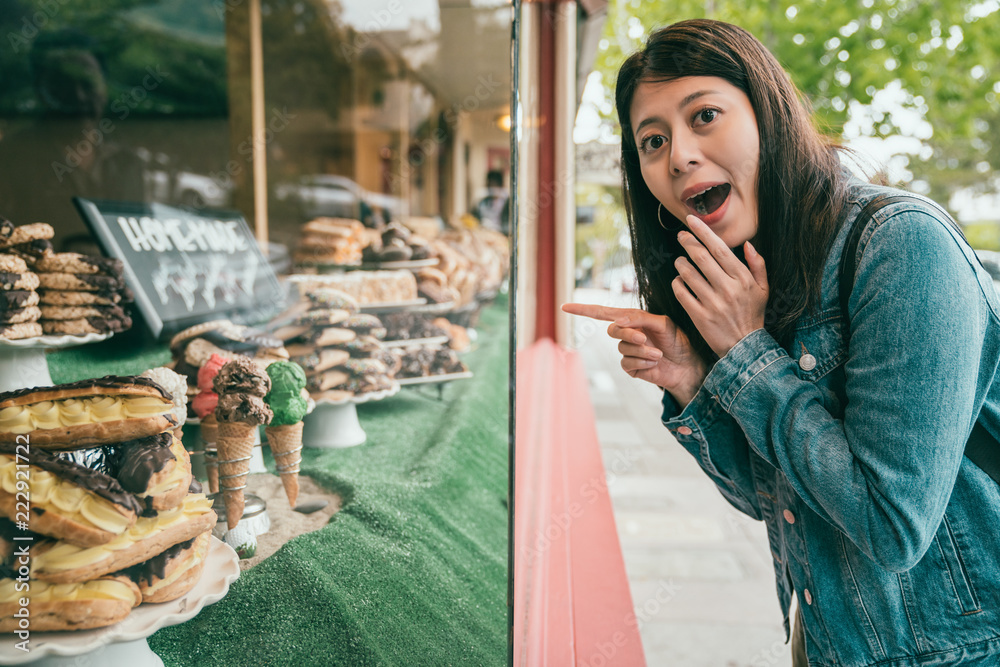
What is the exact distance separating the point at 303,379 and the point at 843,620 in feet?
3.07

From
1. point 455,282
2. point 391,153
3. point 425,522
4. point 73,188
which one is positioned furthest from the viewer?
point 391,153

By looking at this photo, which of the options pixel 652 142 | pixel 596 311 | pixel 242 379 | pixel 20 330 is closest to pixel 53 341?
pixel 20 330

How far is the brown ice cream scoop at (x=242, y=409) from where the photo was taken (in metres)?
0.83

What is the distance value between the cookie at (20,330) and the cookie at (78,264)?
0.11 m

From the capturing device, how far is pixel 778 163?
0.92 m

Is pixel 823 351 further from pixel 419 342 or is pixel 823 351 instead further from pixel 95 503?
pixel 419 342

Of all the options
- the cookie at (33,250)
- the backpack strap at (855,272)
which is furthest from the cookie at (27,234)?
the backpack strap at (855,272)

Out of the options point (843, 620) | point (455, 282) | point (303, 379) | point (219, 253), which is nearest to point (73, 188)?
point (219, 253)

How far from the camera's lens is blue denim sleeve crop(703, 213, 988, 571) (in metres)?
0.73

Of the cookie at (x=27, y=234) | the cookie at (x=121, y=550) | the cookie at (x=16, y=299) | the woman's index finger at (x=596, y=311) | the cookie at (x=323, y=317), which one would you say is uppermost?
the cookie at (x=27, y=234)

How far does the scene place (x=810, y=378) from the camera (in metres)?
0.89

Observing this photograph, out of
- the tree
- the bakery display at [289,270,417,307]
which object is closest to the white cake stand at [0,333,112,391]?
the bakery display at [289,270,417,307]

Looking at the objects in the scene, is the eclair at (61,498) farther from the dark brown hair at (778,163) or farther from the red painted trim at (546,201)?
the red painted trim at (546,201)

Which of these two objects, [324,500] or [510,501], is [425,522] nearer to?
[324,500]
